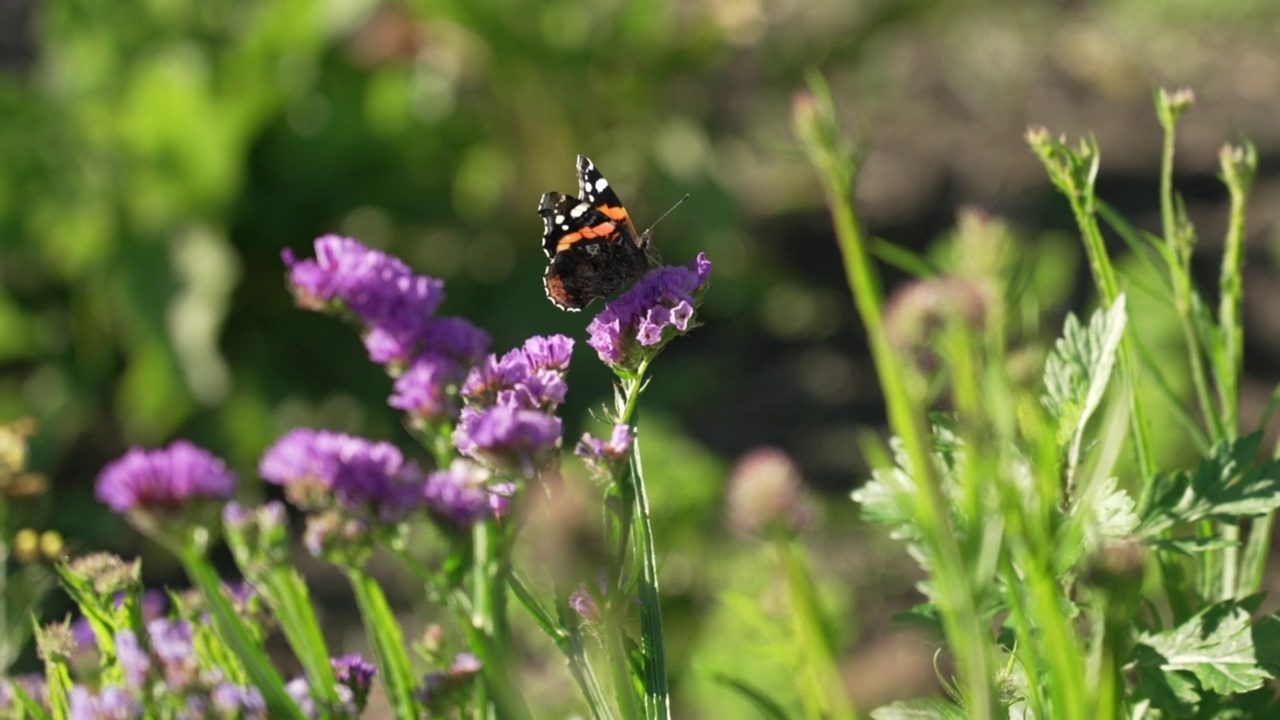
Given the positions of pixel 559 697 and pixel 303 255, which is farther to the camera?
pixel 303 255

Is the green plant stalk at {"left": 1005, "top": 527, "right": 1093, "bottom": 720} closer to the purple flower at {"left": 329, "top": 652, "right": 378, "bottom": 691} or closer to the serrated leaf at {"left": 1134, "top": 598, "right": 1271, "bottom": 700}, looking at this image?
the serrated leaf at {"left": 1134, "top": 598, "right": 1271, "bottom": 700}

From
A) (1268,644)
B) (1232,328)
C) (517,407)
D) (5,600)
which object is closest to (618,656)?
(517,407)

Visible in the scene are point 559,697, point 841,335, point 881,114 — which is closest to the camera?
point 559,697

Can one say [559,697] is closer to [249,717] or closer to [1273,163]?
[249,717]

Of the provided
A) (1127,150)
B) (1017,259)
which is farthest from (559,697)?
(1127,150)

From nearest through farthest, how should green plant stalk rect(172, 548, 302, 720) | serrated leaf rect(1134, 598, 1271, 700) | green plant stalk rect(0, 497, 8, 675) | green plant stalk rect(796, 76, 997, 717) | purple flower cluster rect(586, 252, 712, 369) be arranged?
1. green plant stalk rect(796, 76, 997, 717)
2. green plant stalk rect(172, 548, 302, 720)
3. serrated leaf rect(1134, 598, 1271, 700)
4. purple flower cluster rect(586, 252, 712, 369)
5. green plant stalk rect(0, 497, 8, 675)

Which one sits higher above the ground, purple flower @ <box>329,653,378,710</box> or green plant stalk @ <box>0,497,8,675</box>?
green plant stalk @ <box>0,497,8,675</box>

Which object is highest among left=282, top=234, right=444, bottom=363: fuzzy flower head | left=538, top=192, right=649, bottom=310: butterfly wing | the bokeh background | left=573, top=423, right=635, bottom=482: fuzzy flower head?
the bokeh background

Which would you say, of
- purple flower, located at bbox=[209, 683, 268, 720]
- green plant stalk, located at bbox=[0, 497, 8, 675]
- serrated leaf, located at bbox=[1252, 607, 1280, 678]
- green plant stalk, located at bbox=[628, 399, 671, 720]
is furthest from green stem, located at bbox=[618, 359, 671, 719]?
green plant stalk, located at bbox=[0, 497, 8, 675]
